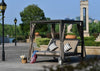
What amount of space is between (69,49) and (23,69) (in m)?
4.59

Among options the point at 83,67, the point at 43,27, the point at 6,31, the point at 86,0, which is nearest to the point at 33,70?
the point at 83,67

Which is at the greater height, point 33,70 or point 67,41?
point 67,41

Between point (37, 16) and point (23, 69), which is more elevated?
point (37, 16)

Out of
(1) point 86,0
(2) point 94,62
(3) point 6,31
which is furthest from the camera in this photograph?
(3) point 6,31

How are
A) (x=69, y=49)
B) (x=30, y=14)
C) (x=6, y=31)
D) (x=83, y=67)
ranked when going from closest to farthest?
(x=83, y=67) → (x=69, y=49) → (x=30, y=14) → (x=6, y=31)

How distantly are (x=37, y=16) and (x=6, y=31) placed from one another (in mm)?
66248

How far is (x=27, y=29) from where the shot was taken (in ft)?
210

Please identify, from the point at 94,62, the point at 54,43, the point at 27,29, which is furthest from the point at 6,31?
the point at 94,62

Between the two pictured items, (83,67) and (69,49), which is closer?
(83,67)

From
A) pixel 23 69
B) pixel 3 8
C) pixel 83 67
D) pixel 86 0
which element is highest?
pixel 86 0

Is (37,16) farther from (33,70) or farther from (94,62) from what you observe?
(94,62)

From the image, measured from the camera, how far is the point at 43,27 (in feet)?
209

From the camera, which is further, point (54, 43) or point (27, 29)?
point (27, 29)

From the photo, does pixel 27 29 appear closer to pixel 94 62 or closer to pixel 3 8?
pixel 3 8
